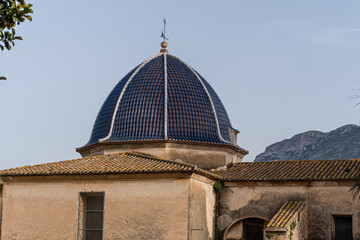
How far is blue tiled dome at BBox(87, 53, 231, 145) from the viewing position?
24906 millimetres

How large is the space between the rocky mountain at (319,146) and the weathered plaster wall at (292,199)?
→ 44.5 m

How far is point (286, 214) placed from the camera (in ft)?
66.7

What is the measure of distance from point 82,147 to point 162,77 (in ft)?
15.3

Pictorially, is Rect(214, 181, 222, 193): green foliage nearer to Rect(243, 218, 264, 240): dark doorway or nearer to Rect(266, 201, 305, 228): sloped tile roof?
Rect(243, 218, 264, 240): dark doorway

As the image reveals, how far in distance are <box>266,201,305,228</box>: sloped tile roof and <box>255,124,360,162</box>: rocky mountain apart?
148 feet

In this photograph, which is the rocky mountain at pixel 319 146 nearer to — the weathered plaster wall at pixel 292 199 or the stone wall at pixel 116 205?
the weathered plaster wall at pixel 292 199

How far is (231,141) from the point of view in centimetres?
2664

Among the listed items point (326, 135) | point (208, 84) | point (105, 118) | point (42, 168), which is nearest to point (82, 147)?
point (105, 118)

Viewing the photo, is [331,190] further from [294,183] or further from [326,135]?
[326,135]

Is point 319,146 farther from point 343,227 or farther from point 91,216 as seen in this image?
point 91,216

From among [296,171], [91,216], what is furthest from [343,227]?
[91,216]

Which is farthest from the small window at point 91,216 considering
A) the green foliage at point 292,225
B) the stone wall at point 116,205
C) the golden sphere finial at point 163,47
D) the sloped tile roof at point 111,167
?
Result: the golden sphere finial at point 163,47

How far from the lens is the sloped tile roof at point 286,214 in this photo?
19.6 m

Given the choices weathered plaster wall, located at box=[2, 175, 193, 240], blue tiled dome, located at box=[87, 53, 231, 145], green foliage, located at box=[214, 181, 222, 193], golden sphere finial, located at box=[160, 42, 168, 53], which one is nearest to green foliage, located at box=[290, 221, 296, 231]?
weathered plaster wall, located at box=[2, 175, 193, 240]
